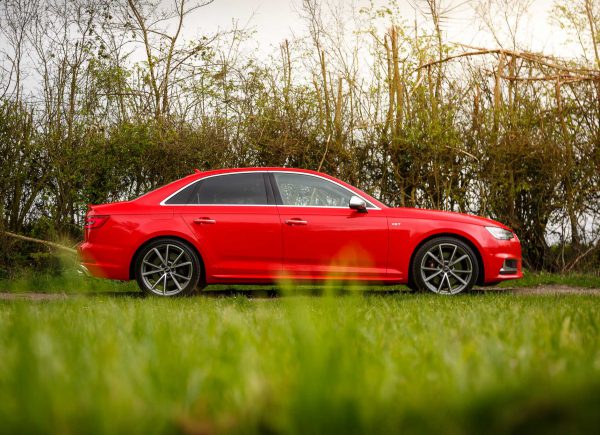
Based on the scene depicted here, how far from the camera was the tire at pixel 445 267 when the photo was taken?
9305 millimetres

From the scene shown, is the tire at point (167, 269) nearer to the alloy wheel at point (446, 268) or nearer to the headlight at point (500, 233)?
the alloy wheel at point (446, 268)

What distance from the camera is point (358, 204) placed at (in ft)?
30.2

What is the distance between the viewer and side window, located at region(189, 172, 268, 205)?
9430 millimetres

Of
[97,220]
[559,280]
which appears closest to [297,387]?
[97,220]

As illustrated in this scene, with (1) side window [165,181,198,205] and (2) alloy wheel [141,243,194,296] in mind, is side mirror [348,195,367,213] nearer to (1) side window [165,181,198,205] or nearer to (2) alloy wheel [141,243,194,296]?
(1) side window [165,181,198,205]

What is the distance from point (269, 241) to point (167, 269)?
1.29 m

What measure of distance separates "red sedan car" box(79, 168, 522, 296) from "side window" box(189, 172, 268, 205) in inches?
0.6

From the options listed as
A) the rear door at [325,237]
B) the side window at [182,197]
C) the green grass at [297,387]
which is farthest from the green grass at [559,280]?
the green grass at [297,387]

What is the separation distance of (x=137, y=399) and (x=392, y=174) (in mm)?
10807

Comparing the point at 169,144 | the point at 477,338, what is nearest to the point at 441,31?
the point at 169,144

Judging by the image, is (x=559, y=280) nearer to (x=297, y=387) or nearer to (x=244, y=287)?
(x=244, y=287)

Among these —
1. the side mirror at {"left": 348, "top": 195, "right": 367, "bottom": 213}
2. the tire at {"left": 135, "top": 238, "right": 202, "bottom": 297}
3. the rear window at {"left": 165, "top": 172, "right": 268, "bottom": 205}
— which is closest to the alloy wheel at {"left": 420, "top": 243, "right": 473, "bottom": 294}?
the side mirror at {"left": 348, "top": 195, "right": 367, "bottom": 213}

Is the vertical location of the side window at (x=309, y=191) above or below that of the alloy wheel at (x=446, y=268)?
above

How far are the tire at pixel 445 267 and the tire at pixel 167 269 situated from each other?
272 cm
